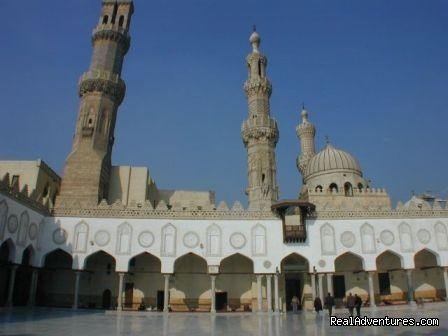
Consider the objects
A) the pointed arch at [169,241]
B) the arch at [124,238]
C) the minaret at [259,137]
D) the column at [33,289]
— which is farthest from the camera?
the minaret at [259,137]

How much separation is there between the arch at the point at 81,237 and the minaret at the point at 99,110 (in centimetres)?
151

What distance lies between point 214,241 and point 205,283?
4.01 m

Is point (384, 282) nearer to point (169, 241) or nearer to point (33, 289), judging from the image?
point (169, 241)

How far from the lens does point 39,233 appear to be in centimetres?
2464

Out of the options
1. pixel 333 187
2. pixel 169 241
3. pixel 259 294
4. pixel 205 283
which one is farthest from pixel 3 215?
pixel 333 187

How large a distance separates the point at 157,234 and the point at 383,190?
2102cm

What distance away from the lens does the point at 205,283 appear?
27953 mm

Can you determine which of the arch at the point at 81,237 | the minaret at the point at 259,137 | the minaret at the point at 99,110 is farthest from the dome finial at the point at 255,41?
the arch at the point at 81,237

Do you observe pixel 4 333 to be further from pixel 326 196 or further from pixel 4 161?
pixel 326 196

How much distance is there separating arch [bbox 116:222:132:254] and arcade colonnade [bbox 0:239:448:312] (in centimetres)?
211

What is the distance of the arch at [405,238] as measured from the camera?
26.4 meters

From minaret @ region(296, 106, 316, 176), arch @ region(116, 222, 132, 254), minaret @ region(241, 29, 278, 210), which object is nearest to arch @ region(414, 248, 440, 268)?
minaret @ region(241, 29, 278, 210)

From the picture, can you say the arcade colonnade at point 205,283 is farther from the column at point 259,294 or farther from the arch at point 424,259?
the column at point 259,294

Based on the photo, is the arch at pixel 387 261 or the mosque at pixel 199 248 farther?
the arch at pixel 387 261
